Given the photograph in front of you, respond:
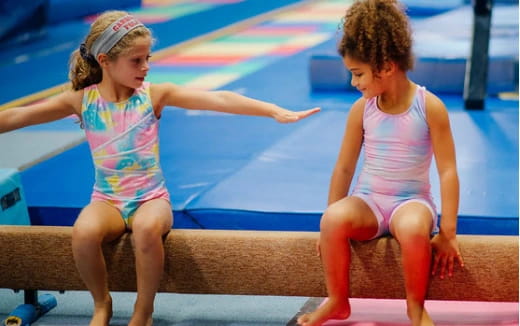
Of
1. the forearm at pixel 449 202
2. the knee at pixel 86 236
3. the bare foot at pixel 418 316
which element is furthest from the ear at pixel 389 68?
the knee at pixel 86 236

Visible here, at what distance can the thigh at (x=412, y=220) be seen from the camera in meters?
2.79

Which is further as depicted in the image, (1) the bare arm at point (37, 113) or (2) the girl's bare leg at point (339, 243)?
(1) the bare arm at point (37, 113)

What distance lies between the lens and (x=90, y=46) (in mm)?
3164

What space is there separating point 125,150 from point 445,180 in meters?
1.11

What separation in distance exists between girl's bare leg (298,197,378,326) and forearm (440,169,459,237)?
0.24 meters

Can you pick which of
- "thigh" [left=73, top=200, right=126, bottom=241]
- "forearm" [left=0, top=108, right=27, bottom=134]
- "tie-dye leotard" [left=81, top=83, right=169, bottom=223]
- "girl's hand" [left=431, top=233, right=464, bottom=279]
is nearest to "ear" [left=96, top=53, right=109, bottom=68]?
"tie-dye leotard" [left=81, top=83, right=169, bottom=223]

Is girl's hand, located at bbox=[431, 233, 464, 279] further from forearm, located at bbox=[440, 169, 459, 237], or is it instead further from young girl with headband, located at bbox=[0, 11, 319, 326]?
young girl with headband, located at bbox=[0, 11, 319, 326]

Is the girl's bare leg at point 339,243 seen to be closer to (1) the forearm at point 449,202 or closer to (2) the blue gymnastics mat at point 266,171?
(1) the forearm at point 449,202

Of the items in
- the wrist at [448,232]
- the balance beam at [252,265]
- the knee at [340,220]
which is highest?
the knee at [340,220]

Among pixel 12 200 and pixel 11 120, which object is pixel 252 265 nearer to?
pixel 11 120

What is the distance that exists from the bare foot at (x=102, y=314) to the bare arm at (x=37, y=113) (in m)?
0.68

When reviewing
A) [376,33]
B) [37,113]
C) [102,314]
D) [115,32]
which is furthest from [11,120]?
[376,33]

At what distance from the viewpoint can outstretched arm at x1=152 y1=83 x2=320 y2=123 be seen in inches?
119

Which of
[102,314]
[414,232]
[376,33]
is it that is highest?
[376,33]
